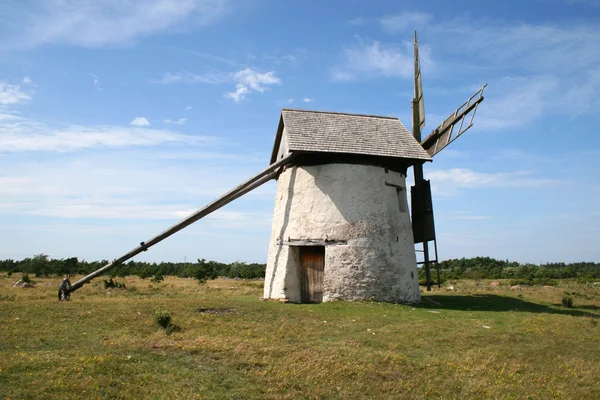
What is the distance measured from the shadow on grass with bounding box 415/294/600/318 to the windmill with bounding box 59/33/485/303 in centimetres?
114

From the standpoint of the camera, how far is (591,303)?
68.1ft

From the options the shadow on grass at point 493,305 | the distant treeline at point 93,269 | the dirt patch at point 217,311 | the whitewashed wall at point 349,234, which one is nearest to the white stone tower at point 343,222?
the whitewashed wall at point 349,234

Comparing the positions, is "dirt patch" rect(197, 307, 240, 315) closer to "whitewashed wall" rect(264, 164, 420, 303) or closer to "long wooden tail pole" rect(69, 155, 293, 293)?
"whitewashed wall" rect(264, 164, 420, 303)

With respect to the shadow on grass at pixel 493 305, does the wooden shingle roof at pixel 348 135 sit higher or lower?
higher

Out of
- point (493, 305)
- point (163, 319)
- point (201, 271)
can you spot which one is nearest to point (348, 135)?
point (493, 305)

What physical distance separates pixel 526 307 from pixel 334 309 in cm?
836

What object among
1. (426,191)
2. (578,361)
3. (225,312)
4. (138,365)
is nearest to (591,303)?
(426,191)

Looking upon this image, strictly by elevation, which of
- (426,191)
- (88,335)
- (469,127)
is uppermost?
(469,127)

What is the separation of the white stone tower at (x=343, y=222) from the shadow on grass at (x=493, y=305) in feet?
3.96

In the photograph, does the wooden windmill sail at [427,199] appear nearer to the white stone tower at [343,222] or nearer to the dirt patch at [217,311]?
the white stone tower at [343,222]

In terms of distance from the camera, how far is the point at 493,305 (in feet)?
60.6

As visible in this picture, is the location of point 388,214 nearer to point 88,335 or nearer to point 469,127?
point 469,127

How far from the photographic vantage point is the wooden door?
17539 mm

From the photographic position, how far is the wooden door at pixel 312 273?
17.5 metres
